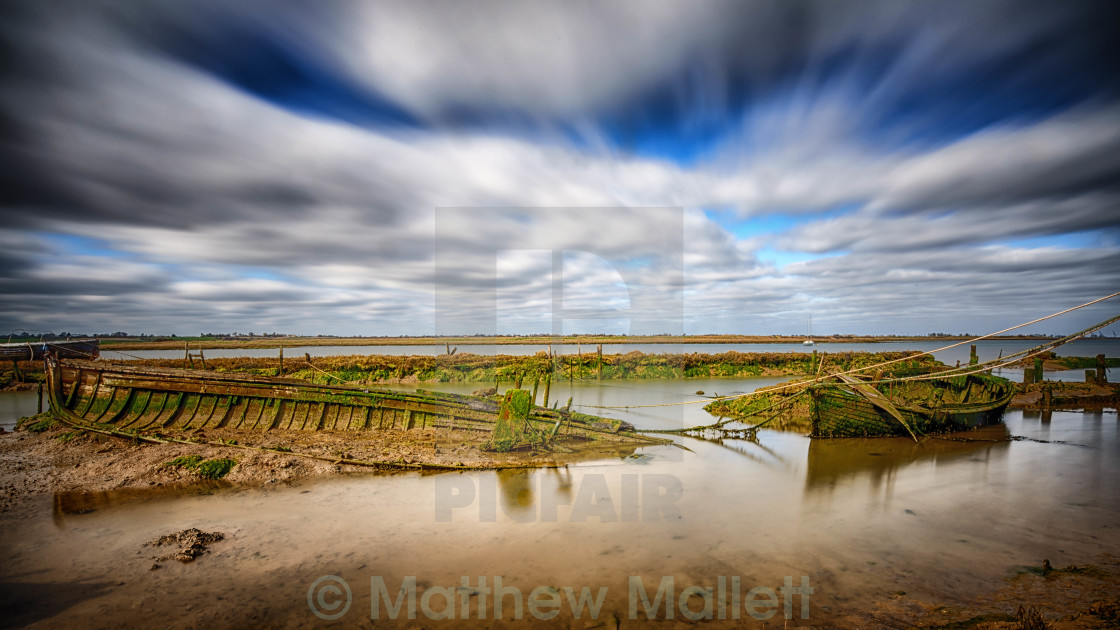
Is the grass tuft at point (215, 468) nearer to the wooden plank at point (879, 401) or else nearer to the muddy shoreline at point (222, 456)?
the muddy shoreline at point (222, 456)

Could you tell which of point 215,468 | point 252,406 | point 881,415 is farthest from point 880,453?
point 252,406

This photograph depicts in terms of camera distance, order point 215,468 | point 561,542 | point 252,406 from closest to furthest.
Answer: point 561,542 < point 215,468 < point 252,406

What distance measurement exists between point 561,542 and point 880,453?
1119 cm

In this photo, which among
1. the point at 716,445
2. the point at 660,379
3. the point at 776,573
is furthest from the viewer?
the point at 660,379

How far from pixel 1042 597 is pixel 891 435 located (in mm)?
11126

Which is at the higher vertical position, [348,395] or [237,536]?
[348,395]

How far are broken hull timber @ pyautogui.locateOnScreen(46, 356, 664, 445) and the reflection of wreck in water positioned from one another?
4.88 metres

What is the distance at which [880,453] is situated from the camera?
13086 millimetres

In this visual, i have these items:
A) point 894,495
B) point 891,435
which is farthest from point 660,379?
point 894,495

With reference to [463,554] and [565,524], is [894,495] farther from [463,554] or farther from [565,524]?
[463,554]

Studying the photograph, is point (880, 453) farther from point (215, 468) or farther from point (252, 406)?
point (252, 406)

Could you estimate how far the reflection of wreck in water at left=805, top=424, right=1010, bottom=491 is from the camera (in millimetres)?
10969

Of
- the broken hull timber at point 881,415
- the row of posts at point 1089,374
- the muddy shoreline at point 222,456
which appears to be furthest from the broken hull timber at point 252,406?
the row of posts at point 1089,374

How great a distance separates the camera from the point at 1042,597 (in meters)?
5.45
